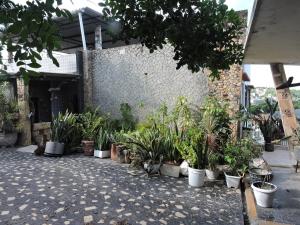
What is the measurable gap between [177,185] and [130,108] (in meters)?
4.08

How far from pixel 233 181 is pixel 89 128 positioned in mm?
4988

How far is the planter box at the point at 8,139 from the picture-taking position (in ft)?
32.0

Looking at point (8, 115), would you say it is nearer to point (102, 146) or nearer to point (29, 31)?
point (102, 146)

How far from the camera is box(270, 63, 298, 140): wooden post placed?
7.54 m

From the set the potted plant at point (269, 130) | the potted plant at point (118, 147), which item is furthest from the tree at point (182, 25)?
the potted plant at point (269, 130)

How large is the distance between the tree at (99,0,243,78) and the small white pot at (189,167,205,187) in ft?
12.7

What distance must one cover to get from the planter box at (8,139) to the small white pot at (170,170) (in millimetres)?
5982

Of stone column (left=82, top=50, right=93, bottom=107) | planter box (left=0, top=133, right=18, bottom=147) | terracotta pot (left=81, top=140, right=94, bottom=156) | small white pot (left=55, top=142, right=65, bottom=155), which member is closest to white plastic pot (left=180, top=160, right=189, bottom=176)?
terracotta pot (left=81, top=140, right=94, bottom=156)

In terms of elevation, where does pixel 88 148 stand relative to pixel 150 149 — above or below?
below

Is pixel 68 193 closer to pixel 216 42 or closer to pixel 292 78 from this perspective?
pixel 216 42

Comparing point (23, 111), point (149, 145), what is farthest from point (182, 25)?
point (23, 111)

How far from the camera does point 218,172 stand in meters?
6.28

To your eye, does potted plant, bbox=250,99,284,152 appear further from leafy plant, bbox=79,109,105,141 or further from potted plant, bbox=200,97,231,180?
leafy plant, bbox=79,109,105,141

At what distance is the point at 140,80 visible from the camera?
9.52m
